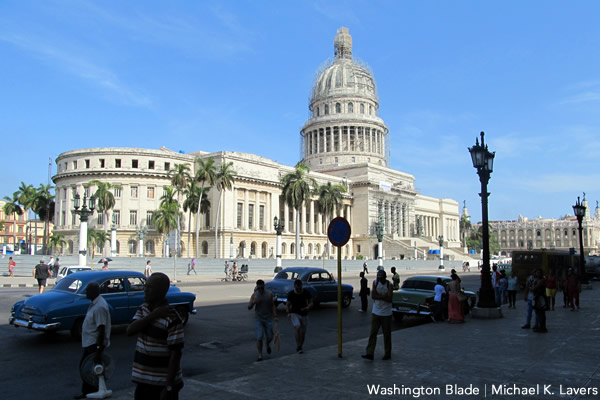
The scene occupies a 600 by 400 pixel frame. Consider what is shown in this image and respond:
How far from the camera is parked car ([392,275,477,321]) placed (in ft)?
50.1

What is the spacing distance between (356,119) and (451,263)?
141ft

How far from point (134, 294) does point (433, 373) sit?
760 centimetres

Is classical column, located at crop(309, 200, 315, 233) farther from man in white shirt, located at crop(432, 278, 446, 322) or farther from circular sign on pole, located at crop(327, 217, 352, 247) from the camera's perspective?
circular sign on pole, located at crop(327, 217, 352, 247)

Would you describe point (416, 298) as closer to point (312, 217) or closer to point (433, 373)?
point (433, 373)

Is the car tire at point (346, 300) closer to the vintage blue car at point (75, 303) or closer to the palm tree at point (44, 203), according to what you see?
the vintage blue car at point (75, 303)

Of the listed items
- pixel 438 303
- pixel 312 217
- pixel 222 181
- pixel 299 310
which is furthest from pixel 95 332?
pixel 312 217

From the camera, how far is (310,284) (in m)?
18.5

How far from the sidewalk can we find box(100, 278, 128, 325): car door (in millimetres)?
4509

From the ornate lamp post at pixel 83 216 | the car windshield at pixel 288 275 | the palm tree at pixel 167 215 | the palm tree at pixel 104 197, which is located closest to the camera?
the car windshield at pixel 288 275

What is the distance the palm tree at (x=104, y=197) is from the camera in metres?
64.2

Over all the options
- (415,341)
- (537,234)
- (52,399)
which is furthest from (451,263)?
(537,234)

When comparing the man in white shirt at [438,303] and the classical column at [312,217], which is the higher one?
the classical column at [312,217]

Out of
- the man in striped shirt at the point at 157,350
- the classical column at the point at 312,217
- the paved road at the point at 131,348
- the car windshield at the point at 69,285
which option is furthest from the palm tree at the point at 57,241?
the man in striped shirt at the point at 157,350

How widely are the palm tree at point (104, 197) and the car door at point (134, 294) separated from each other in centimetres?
5487
